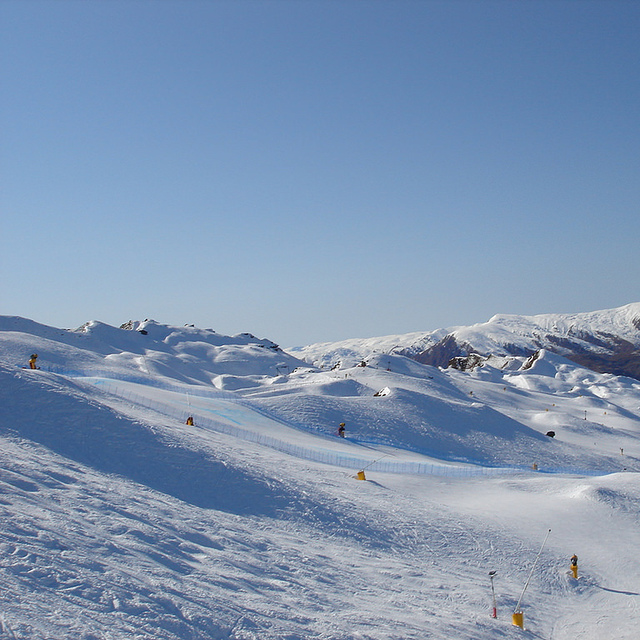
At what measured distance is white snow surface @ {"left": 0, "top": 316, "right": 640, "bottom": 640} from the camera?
1141 centimetres

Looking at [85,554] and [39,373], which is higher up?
[39,373]

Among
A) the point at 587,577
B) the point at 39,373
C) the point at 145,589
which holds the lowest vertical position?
the point at 587,577

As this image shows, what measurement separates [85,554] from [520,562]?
53.9ft

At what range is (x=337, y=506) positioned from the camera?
72.2 ft

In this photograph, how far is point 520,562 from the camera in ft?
69.8

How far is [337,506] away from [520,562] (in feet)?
24.2

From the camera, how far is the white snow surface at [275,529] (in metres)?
11.4

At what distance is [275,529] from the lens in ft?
61.9

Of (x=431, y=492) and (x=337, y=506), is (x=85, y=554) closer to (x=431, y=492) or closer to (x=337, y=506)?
(x=337, y=506)

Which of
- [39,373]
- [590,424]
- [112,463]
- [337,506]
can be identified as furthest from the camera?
[590,424]

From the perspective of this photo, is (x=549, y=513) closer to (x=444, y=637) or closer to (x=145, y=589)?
(x=444, y=637)

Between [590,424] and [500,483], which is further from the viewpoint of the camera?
[590,424]

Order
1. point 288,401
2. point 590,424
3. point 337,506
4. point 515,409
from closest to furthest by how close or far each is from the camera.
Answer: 1. point 337,506
2. point 288,401
3. point 590,424
4. point 515,409

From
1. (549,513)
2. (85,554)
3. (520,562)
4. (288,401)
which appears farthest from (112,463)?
(288,401)
